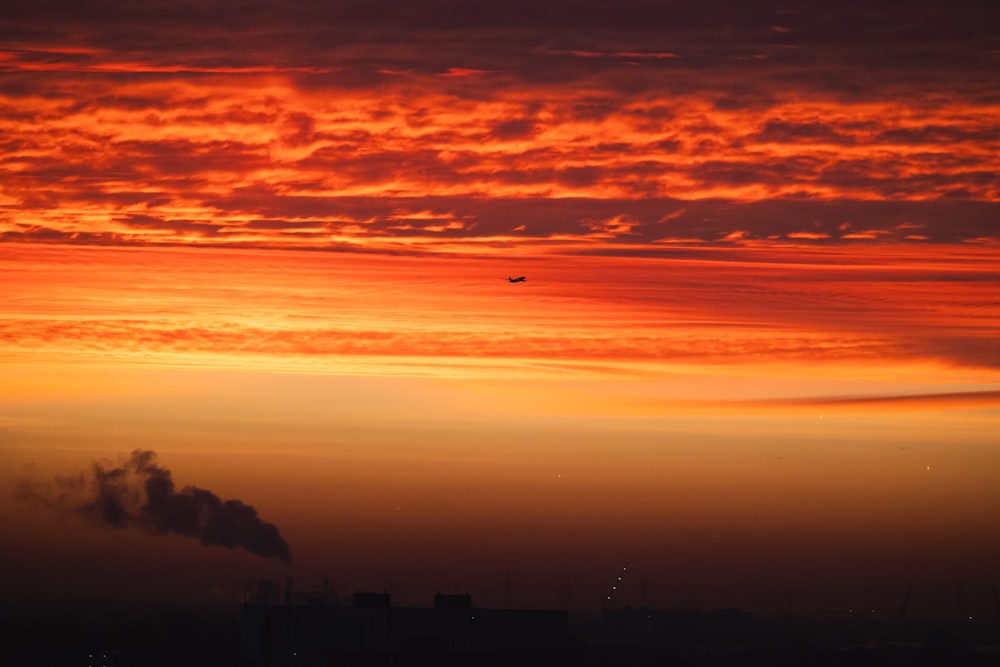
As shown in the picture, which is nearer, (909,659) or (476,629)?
(476,629)

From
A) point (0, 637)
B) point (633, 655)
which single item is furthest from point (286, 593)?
point (633, 655)

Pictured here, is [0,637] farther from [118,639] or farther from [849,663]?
[849,663]

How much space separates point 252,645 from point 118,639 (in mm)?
54489

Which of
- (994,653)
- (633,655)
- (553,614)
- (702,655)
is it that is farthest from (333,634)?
(994,653)

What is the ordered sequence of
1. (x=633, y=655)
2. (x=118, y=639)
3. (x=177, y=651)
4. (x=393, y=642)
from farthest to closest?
Answer: (x=118, y=639)
(x=177, y=651)
(x=633, y=655)
(x=393, y=642)

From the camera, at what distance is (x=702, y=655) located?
508 ft

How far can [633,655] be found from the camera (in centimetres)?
14412

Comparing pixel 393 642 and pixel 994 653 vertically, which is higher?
pixel 994 653

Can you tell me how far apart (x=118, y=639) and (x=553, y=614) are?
6703cm

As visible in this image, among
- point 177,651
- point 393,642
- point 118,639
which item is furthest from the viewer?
point 118,639

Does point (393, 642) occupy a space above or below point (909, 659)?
below

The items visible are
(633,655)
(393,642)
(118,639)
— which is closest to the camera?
(393,642)

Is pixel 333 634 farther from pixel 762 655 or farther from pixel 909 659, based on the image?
pixel 909 659

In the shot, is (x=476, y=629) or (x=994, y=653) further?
(x=994, y=653)
